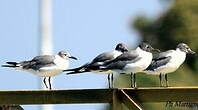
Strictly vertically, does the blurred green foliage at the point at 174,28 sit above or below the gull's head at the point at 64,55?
below

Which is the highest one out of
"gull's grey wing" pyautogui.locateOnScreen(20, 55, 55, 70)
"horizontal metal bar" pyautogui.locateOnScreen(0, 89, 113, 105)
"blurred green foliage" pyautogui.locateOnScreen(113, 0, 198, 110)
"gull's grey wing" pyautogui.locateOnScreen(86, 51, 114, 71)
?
"gull's grey wing" pyautogui.locateOnScreen(86, 51, 114, 71)

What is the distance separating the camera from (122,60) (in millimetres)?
15352

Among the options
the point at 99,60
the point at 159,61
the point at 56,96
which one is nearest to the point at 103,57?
the point at 99,60

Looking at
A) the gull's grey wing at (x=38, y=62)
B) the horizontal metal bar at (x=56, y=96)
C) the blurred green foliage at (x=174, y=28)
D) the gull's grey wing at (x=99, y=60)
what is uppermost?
the gull's grey wing at (x=99, y=60)

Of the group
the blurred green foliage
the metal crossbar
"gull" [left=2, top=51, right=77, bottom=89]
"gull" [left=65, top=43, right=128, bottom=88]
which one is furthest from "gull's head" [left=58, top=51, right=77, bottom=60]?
the blurred green foliage

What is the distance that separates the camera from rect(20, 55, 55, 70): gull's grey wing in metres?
16.4

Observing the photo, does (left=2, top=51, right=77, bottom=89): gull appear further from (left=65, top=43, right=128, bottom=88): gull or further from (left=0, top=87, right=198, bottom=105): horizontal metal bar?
(left=0, top=87, right=198, bottom=105): horizontal metal bar

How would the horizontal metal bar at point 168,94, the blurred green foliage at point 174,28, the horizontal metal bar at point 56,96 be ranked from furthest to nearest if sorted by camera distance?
the blurred green foliage at point 174,28
the horizontal metal bar at point 56,96
the horizontal metal bar at point 168,94

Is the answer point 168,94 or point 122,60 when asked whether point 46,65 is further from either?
point 168,94

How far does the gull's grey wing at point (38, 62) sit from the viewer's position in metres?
16.4

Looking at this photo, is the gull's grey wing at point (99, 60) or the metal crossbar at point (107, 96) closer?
the metal crossbar at point (107, 96)

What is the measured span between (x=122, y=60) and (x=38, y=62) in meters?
1.72

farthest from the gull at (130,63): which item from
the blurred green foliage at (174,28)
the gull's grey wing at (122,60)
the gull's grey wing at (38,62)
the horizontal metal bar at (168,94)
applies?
the blurred green foliage at (174,28)

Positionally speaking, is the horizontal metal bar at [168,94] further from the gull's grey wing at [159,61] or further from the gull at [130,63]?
the gull's grey wing at [159,61]
